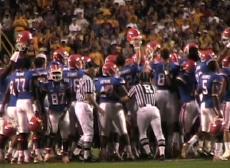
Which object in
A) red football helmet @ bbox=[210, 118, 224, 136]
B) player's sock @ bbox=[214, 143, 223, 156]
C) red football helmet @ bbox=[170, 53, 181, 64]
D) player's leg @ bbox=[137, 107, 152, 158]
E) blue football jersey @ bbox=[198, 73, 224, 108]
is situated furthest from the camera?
red football helmet @ bbox=[170, 53, 181, 64]

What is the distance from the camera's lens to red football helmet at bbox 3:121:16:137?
15.2 meters

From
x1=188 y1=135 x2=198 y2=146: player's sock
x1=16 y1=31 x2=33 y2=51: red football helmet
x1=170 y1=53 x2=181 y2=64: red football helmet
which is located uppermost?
x1=16 y1=31 x2=33 y2=51: red football helmet

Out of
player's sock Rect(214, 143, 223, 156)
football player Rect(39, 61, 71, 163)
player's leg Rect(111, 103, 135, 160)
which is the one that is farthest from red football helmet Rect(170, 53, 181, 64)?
football player Rect(39, 61, 71, 163)

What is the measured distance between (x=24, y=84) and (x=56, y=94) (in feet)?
2.08

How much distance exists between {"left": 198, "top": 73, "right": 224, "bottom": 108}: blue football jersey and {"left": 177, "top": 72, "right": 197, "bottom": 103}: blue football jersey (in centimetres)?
47

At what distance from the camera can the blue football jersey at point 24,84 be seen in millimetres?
15180

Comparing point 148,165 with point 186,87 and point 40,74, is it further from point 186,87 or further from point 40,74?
point 40,74

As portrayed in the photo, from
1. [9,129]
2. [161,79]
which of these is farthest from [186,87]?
[9,129]

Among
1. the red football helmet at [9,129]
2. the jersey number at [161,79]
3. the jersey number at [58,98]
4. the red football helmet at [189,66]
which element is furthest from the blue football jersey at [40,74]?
the red football helmet at [189,66]

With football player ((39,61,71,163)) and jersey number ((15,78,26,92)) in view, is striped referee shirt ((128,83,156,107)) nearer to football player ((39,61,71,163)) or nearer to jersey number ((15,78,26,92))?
football player ((39,61,71,163))

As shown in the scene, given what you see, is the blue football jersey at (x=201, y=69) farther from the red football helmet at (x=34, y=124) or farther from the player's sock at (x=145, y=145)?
the red football helmet at (x=34, y=124)

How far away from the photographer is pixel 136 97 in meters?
15.3

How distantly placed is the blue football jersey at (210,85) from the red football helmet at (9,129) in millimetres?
3489

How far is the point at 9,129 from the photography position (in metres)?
15.2
